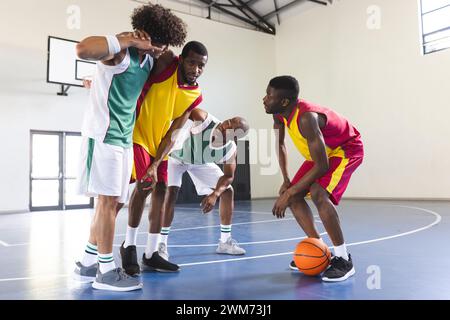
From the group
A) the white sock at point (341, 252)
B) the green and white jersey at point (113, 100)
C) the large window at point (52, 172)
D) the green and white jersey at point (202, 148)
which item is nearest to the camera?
the green and white jersey at point (113, 100)

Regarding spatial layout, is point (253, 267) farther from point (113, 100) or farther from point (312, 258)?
point (113, 100)

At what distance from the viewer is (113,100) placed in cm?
246

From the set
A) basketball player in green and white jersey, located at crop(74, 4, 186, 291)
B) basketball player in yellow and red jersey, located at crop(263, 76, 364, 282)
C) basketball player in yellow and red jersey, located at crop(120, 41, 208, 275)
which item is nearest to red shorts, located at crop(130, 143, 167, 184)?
basketball player in yellow and red jersey, located at crop(120, 41, 208, 275)

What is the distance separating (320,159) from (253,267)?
1027 millimetres

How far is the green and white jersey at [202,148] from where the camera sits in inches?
146

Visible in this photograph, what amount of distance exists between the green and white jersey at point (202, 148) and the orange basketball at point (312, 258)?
1195 mm

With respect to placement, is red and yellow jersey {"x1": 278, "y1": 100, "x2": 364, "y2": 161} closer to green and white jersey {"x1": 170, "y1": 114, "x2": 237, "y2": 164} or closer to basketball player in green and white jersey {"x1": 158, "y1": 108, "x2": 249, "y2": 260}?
basketball player in green and white jersey {"x1": 158, "y1": 108, "x2": 249, "y2": 260}

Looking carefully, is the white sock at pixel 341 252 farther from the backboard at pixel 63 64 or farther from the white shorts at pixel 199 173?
the backboard at pixel 63 64

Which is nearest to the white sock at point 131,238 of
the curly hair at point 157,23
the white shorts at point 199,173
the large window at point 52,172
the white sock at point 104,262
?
the white sock at point 104,262

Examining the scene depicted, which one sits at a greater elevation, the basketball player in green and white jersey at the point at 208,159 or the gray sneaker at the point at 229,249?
the basketball player in green and white jersey at the point at 208,159

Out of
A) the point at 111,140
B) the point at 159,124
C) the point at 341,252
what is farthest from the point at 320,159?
the point at 111,140

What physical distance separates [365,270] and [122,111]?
2.03 meters

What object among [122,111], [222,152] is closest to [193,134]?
[222,152]

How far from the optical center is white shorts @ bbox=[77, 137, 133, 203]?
2.39m
